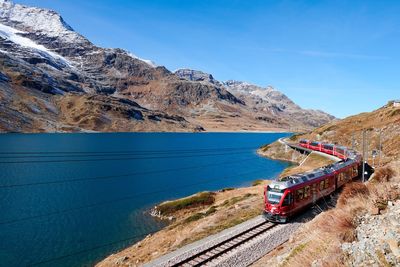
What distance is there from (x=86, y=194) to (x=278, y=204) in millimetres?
52746

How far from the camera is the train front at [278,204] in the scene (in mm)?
32844

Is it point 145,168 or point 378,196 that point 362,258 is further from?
point 145,168

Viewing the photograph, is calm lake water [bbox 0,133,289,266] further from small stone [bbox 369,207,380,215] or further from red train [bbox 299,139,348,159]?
small stone [bbox 369,207,380,215]

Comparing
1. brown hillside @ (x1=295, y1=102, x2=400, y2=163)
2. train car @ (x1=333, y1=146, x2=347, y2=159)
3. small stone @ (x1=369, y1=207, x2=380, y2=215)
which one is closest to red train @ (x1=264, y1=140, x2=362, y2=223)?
small stone @ (x1=369, y1=207, x2=380, y2=215)

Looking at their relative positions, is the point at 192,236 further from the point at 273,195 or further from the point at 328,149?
the point at 328,149

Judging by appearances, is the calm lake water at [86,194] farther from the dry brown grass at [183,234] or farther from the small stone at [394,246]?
the small stone at [394,246]

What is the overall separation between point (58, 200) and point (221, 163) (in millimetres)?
74027

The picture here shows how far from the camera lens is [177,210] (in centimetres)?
5909

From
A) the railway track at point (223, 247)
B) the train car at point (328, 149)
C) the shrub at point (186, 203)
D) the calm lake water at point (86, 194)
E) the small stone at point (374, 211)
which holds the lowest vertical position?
the calm lake water at point (86, 194)

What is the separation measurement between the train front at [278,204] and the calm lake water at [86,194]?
20293 millimetres

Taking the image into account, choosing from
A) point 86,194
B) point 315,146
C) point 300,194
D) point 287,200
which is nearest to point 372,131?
point 315,146

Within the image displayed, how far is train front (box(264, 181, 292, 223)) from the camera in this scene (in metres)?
32.8

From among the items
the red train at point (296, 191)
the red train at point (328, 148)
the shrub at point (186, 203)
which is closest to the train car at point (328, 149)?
the red train at point (328, 148)

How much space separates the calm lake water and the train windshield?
809 inches
